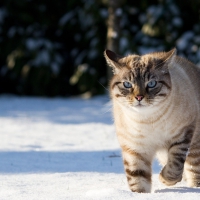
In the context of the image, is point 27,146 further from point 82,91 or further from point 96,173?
point 82,91

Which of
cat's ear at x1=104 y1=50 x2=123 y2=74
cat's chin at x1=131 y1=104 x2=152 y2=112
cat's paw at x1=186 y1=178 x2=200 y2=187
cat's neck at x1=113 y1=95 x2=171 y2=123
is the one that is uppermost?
cat's ear at x1=104 y1=50 x2=123 y2=74

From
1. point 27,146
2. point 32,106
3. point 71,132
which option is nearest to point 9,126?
point 71,132

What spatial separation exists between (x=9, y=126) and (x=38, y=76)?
5.29 m

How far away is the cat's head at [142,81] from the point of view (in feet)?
15.5

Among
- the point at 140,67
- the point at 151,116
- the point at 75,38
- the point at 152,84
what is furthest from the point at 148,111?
the point at 75,38

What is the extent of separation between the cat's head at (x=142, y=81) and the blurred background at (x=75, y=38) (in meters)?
7.58

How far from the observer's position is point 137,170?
16.4ft

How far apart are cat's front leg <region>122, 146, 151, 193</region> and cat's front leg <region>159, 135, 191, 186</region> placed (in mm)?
204

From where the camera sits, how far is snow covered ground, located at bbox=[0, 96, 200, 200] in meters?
4.71

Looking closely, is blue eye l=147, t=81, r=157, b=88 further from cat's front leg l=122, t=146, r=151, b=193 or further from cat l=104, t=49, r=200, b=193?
cat's front leg l=122, t=146, r=151, b=193

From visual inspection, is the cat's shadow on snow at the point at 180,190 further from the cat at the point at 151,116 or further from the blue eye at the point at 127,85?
the blue eye at the point at 127,85

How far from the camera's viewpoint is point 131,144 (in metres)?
4.94

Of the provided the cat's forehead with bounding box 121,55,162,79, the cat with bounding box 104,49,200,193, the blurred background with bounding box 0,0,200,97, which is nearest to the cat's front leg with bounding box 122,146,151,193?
the cat with bounding box 104,49,200,193

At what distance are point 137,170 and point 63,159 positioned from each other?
6.02 ft
